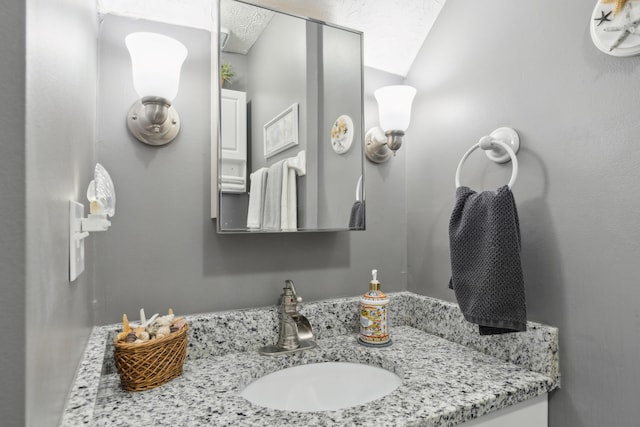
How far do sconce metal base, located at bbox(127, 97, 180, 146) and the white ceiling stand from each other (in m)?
0.25

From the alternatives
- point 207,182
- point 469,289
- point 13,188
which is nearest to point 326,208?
point 207,182

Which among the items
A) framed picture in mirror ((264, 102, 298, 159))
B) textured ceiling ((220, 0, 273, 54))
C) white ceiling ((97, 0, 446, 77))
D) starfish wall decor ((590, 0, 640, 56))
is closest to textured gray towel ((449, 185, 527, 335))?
starfish wall decor ((590, 0, 640, 56))

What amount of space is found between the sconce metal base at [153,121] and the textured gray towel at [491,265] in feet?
2.65

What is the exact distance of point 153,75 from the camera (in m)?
0.90

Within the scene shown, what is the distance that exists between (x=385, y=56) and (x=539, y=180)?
2.26ft

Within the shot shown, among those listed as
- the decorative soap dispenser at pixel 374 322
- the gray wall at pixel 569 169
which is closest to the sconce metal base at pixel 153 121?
the decorative soap dispenser at pixel 374 322

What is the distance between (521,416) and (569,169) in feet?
1.88

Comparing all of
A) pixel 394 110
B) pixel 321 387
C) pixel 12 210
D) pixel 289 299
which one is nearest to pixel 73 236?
pixel 12 210

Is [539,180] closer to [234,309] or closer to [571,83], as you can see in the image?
[571,83]

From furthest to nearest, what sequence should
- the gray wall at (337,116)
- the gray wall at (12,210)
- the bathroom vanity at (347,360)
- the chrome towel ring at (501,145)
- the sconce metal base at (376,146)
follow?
the sconce metal base at (376,146) → the gray wall at (337,116) → the chrome towel ring at (501,145) → the bathroom vanity at (347,360) → the gray wall at (12,210)

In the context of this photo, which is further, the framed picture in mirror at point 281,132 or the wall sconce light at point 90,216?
the framed picture in mirror at point 281,132

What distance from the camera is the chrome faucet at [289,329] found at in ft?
3.38

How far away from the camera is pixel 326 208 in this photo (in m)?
1.16

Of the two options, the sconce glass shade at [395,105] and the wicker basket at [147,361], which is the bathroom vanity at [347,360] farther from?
the sconce glass shade at [395,105]
